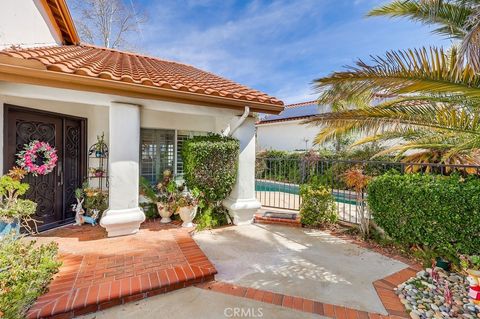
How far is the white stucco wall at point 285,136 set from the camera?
20859 millimetres

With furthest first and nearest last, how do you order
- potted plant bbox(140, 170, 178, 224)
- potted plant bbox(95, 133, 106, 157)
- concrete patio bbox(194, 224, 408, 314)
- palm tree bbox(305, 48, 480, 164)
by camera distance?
potted plant bbox(95, 133, 106, 157) → potted plant bbox(140, 170, 178, 224) → palm tree bbox(305, 48, 480, 164) → concrete patio bbox(194, 224, 408, 314)

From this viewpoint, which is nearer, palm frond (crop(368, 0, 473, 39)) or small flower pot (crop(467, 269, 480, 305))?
small flower pot (crop(467, 269, 480, 305))

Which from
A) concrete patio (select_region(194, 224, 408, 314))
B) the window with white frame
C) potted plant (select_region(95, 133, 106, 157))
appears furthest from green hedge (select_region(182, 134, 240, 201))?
potted plant (select_region(95, 133, 106, 157))

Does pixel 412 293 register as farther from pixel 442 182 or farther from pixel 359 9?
pixel 359 9

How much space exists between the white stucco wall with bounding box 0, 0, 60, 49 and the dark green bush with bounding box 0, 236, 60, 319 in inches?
204

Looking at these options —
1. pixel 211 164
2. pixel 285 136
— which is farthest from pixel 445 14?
pixel 285 136

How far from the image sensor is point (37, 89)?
5.05 meters

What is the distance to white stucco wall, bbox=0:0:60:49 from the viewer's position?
19.1ft

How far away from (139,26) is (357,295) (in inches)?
911

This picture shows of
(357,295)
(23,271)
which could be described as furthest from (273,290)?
(23,271)

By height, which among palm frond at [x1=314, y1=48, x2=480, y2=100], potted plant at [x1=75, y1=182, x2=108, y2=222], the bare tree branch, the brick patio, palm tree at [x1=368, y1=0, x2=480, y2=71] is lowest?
the brick patio

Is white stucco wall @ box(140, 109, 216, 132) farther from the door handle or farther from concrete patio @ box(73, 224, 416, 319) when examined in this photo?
concrete patio @ box(73, 224, 416, 319)

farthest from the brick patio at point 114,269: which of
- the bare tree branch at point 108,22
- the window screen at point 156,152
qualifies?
the bare tree branch at point 108,22

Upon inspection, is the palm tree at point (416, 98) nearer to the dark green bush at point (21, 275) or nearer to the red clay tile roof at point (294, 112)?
the dark green bush at point (21, 275)
